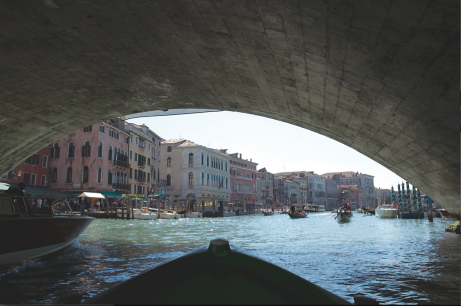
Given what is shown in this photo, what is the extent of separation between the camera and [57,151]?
→ 3469 cm

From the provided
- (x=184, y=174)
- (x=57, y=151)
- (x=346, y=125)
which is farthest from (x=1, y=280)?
(x=184, y=174)

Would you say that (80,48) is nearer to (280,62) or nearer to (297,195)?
(280,62)

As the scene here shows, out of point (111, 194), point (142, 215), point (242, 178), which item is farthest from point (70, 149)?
point (242, 178)

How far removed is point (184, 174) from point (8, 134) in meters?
45.7

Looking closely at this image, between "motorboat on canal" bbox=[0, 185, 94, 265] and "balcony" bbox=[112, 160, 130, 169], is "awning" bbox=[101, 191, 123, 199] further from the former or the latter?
"motorboat on canal" bbox=[0, 185, 94, 265]

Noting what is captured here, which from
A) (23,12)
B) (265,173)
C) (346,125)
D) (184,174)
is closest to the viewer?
(23,12)

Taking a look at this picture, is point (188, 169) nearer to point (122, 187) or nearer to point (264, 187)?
point (122, 187)

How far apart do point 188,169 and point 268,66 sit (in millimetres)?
49879

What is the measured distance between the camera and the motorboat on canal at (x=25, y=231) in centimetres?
741

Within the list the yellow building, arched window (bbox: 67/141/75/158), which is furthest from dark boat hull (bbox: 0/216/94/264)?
the yellow building

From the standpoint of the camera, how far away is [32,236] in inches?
315

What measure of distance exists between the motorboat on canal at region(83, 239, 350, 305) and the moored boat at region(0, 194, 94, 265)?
690 cm

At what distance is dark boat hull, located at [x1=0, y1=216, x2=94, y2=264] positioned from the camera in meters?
7.39

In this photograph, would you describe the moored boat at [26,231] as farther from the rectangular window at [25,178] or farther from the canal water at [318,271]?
the rectangular window at [25,178]
